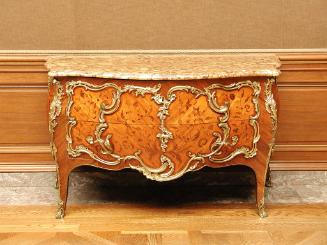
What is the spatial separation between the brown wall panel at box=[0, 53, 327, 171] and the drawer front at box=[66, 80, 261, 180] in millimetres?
667

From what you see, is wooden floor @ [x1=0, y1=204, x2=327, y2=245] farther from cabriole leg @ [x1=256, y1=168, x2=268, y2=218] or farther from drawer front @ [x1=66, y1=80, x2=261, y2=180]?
drawer front @ [x1=66, y1=80, x2=261, y2=180]

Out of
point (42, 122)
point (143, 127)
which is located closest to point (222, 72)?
point (143, 127)

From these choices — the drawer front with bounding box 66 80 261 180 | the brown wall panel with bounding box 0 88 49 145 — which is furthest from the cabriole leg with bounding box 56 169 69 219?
the brown wall panel with bounding box 0 88 49 145

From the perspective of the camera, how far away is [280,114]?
3.27 m

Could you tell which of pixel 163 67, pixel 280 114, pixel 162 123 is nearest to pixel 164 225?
pixel 162 123

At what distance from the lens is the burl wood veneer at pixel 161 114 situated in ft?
8.28
